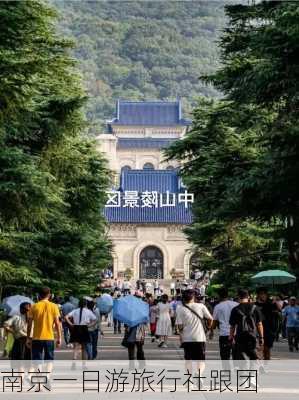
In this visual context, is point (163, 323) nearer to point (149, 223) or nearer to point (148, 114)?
point (149, 223)

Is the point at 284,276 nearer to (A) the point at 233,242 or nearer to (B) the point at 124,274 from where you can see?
(A) the point at 233,242

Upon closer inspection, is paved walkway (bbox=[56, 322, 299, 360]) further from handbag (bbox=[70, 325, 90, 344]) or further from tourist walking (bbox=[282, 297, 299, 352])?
handbag (bbox=[70, 325, 90, 344])

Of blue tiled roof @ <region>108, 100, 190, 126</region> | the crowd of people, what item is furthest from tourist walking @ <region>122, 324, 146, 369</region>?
blue tiled roof @ <region>108, 100, 190, 126</region>

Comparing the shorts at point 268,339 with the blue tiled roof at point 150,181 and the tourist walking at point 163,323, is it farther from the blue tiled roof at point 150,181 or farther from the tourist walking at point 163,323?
the blue tiled roof at point 150,181

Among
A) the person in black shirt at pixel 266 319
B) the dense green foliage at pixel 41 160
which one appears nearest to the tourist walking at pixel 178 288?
the dense green foliage at pixel 41 160

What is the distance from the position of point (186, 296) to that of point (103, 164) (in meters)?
22.2

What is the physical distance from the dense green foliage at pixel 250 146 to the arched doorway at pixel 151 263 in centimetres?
4535

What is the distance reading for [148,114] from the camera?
351 ft

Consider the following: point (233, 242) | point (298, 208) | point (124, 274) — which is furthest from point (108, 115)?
point (298, 208)

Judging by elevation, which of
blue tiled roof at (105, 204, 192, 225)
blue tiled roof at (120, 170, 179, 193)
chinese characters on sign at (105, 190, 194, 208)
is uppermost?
blue tiled roof at (120, 170, 179, 193)

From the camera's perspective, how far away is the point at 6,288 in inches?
1197

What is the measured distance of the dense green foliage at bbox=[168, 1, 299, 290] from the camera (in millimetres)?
20031

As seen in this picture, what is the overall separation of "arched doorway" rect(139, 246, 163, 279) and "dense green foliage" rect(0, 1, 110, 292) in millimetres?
47042

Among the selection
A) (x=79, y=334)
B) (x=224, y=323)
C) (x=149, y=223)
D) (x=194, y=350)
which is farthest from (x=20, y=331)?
(x=149, y=223)
